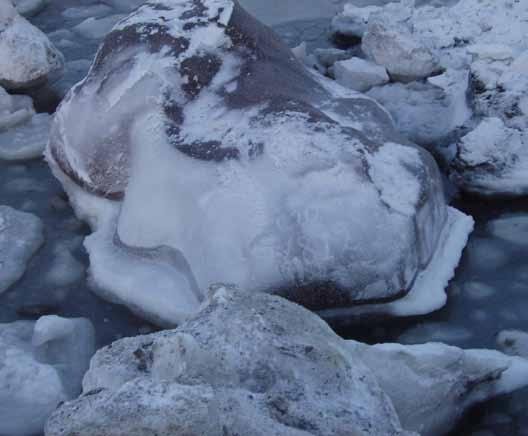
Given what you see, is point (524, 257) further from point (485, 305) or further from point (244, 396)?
point (244, 396)

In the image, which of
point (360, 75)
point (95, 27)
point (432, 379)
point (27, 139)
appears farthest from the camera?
point (95, 27)

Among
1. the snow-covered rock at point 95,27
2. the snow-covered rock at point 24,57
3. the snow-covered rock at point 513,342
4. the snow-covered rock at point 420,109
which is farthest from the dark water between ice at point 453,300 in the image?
the snow-covered rock at point 95,27

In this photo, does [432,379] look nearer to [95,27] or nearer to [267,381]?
[267,381]

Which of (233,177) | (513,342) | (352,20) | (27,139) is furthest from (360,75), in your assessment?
(513,342)

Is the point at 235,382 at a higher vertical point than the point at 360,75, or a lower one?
higher

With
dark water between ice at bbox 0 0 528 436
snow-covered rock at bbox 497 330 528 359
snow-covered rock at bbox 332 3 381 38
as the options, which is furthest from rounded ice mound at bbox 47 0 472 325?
snow-covered rock at bbox 332 3 381 38

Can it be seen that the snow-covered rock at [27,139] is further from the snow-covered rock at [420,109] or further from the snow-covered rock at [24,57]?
the snow-covered rock at [420,109]

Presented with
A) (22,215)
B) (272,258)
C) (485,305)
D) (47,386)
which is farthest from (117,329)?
(485,305)

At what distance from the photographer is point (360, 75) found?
2594 millimetres

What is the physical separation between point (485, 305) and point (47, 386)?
908 millimetres

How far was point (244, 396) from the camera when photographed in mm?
1259

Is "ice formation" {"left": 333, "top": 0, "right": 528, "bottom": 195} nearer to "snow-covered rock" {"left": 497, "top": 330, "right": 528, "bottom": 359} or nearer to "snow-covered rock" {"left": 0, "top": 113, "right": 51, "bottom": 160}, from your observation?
"snow-covered rock" {"left": 497, "top": 330, "right": 528, "bottom": 359}

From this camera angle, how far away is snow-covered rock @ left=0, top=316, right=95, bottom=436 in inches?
63.6

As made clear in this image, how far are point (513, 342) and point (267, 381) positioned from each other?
66 centimetres
